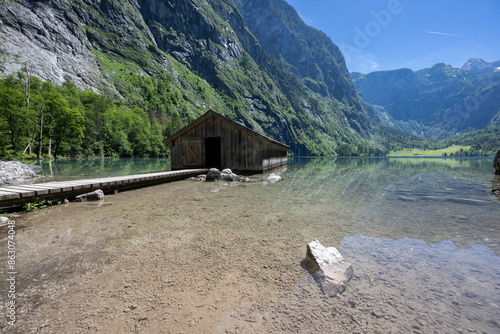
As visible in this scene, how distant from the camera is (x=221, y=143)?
71.5 feet

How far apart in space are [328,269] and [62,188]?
10688 mm

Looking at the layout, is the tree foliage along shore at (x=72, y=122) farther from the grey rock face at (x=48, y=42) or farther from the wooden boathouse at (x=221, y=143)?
the wooden boathouse at (x=221, y=143)

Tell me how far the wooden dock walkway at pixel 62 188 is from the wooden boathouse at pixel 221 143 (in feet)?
22.3

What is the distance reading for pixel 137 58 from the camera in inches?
4700

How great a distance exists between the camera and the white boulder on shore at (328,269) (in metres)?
3.29

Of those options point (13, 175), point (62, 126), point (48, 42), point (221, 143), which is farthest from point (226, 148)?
point (48, 42)

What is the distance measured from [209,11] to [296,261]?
764 ft

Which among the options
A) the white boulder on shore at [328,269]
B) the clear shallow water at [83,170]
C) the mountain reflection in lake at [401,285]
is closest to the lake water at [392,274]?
the mountain reflection in lake at [401,285]

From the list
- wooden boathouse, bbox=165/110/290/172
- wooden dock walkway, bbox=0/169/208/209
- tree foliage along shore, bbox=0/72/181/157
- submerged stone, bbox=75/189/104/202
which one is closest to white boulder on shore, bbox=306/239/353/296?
wooden dock walkway, bbox=0/169/208/209

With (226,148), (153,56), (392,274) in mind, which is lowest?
(392,274)

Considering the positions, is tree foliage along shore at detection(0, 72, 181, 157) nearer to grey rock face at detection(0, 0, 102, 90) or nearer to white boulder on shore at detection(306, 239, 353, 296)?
grey rock face at detection(0, 0, 102, 90)

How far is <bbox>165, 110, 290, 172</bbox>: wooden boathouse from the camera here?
21.1 meters

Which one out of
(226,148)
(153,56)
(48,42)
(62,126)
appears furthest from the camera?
(153,56)

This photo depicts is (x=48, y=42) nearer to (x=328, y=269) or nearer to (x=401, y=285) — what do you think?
(x=328, y=269)
